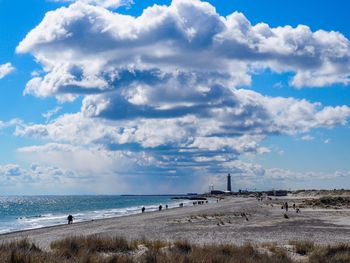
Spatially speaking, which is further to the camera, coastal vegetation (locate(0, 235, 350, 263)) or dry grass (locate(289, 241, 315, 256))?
dry grass (locate(289, 241, 315, 256))

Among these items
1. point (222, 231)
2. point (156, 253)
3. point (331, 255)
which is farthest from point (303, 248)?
point (222, 231)

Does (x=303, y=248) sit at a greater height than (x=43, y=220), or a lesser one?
Result: greater

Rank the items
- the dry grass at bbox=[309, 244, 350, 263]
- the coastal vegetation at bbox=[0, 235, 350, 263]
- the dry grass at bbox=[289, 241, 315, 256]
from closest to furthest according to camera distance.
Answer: the coastal vegetation at bbox=[0, 235, 350, 263]
the dry grass at bbox=[309, 244, 350, 263]
the dry grass at bbox=[289, 241, 315, 256]

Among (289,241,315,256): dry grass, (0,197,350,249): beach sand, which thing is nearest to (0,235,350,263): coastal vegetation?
(289,241,315,256): dry grass

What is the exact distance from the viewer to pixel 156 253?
16.2m

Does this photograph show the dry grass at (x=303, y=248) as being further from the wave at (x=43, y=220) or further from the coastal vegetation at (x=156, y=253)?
the wave at (x=43, y=220)

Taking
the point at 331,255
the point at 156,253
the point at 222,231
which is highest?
the point at 156,253

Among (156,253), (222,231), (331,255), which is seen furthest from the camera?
(222,231)

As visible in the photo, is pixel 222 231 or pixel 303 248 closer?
pixel 303 248

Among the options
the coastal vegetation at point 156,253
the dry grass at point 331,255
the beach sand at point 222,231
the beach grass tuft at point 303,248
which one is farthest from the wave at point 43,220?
the dry grass at point 331,255

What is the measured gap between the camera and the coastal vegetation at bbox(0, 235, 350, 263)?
1445 cm

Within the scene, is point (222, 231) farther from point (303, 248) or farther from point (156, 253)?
point (156, 253)

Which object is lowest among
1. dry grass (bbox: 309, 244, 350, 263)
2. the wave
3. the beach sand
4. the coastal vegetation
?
the wave

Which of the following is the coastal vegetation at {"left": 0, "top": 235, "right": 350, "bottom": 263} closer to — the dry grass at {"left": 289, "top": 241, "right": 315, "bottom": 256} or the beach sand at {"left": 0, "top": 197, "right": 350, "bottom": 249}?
the dry grass at {"left": 289, "top": 241, "right": 315, "bottom": 256}
